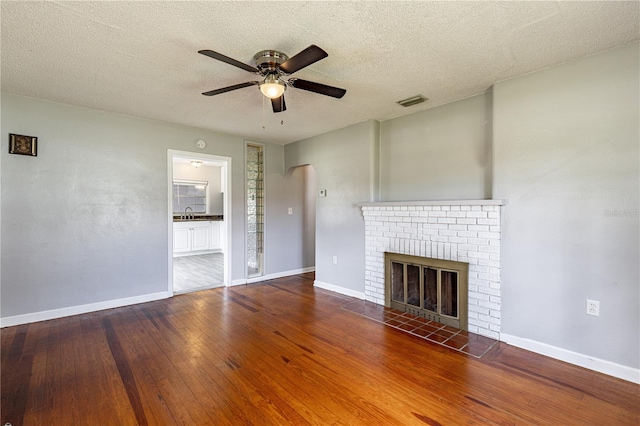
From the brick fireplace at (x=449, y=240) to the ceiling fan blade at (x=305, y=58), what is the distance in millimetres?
2127

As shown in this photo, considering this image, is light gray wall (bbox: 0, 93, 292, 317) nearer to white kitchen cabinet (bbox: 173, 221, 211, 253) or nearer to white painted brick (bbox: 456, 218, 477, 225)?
white kitchen cabinet (bbox: 173, 221, 211, 253)

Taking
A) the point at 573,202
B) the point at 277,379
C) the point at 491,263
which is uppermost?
the point at 573,202

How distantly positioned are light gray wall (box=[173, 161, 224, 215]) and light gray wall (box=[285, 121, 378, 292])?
4.70 metres

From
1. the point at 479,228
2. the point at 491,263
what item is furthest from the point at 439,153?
the point at 491,263

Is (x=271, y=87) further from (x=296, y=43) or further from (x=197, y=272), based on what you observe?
(x=197, y=272)

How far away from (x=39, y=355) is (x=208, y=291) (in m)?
2.15

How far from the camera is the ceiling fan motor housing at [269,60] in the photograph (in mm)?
2289

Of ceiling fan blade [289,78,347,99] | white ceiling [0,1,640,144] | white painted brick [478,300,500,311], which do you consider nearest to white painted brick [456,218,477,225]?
white painted brick [478,300,500,311]

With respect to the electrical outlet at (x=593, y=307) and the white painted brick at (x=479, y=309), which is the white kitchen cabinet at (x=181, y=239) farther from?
the electrical outlet at (x=593, y=307)

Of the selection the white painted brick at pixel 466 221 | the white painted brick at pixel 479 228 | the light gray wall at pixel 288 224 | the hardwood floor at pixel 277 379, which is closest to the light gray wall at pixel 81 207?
the hardwood floor at pixel 277 379

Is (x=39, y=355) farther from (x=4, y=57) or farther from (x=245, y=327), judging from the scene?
(x=4, y=57)

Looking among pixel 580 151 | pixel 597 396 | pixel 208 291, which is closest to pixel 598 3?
pixel 580 151

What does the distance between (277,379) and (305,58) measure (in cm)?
232

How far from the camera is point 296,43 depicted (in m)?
2.19
